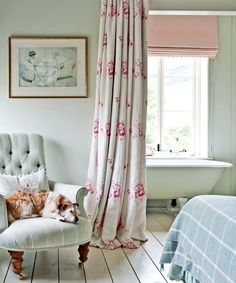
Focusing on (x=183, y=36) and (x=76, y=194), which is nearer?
(x=76, y=194)

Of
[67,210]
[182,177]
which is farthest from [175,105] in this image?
[67,210]

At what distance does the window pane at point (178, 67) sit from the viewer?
5.15 m

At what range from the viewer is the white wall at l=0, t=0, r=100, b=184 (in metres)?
4.10

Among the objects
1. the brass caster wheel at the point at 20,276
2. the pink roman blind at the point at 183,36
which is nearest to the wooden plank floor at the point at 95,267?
the brass caster wheel at the point at 20,276

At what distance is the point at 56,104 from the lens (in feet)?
13.6

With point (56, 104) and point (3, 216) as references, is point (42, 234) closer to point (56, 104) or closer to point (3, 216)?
point (3, 216)

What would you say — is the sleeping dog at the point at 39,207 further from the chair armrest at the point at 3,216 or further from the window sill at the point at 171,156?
the window sill at the point at 171,156

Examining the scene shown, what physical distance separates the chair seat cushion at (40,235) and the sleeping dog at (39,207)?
75 millimetres

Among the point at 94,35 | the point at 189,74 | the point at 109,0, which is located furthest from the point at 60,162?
the point at 189,74

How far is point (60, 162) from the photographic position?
418cm

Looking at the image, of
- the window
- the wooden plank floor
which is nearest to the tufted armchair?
the wooden plank floor

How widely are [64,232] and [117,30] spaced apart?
1.93m

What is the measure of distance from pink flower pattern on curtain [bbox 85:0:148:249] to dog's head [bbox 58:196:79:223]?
69 cm

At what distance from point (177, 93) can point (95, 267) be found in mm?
2670
